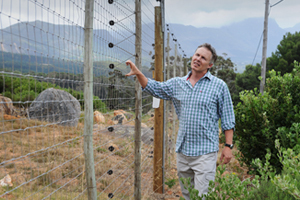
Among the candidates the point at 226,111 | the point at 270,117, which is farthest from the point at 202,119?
the point at 270,117

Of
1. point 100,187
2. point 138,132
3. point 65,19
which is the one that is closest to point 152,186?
point 100,187

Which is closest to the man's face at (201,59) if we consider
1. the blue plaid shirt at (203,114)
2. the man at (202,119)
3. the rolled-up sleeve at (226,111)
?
the man at (202,119)

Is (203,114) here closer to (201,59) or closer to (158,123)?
(201,59)

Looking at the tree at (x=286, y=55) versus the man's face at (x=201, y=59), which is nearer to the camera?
the man's face at (x=201, y=59)

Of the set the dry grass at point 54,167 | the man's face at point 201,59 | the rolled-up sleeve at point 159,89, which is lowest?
the dry grass at point 54,167

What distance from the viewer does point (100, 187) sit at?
4512 mm

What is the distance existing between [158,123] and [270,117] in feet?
5.83

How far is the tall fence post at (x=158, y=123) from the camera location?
454 centimetres

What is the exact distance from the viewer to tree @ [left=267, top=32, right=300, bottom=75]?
623 inches

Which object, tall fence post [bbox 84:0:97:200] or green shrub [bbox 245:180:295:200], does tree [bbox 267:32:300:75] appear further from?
tall fence post [bbox 84:0:97:200]

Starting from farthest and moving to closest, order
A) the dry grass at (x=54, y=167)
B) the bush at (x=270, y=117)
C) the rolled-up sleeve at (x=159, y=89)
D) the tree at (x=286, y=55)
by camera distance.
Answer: the tree at (x=286, y=55), the bush at (x=270, y=117), the dry grass at (x=54, y=167), the rolled-up sleeve at (x=159, y=89)

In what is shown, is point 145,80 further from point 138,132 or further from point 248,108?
point 248,108

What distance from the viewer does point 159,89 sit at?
121 inches

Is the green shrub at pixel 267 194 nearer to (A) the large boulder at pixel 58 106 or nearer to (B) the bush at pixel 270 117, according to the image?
(A) the large boulder at pixel 58 106
